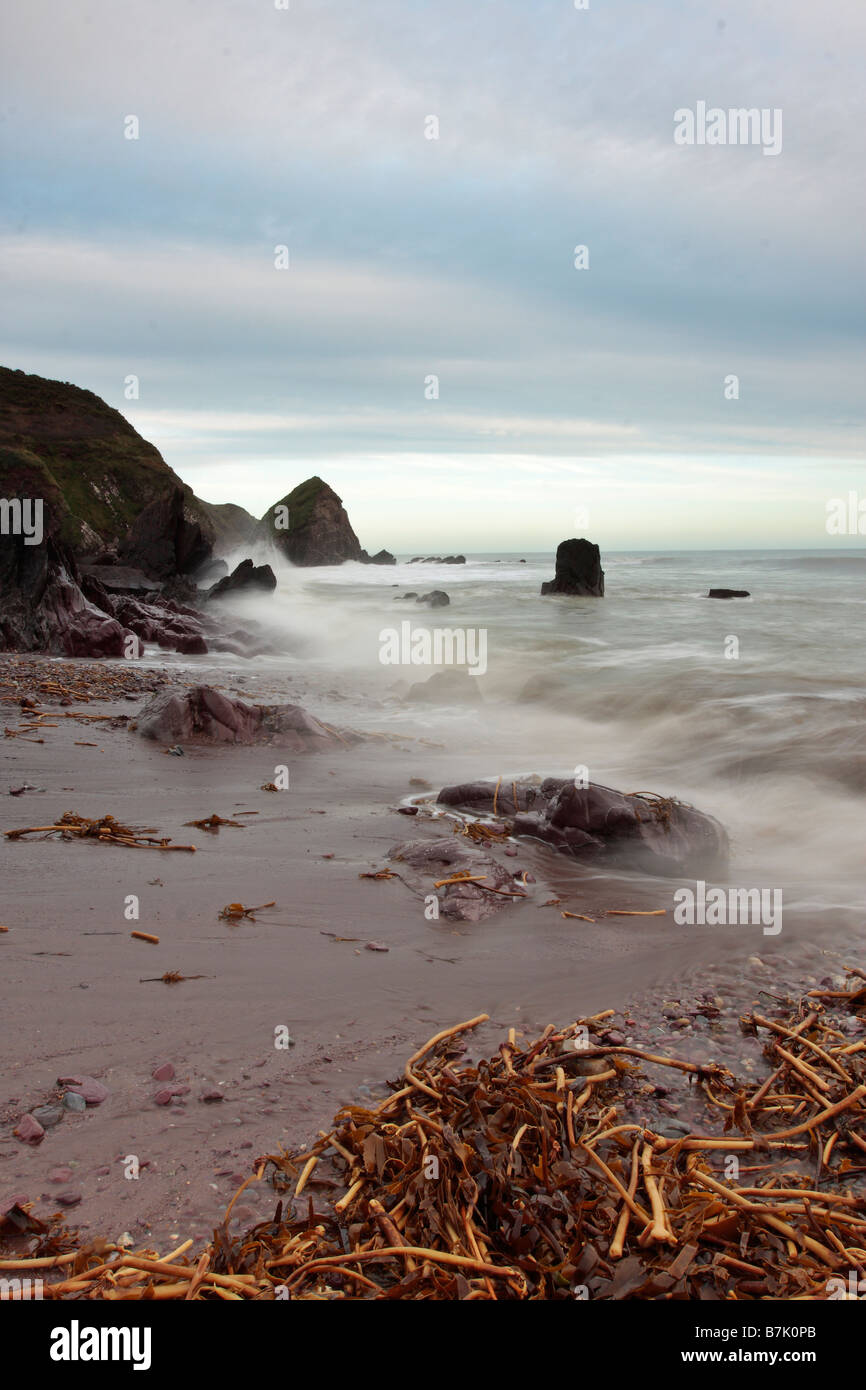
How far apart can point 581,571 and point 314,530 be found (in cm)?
3599

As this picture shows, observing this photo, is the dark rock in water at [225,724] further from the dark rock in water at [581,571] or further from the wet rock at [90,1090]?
the dark rock in water at [581,571]

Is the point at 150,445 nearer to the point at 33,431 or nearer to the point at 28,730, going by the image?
the point at 33,431

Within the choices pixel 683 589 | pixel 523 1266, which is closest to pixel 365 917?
pixel 523 1266

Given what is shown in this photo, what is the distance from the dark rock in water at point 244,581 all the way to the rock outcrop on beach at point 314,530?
1351 inches

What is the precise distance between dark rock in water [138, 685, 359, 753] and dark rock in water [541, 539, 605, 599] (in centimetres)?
2967

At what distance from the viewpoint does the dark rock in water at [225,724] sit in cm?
872

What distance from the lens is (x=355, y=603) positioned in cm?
3469

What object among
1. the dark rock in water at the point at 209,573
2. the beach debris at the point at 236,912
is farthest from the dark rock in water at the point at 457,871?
the dark rock in water at the point at 209,573

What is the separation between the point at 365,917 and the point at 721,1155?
7.45 ft

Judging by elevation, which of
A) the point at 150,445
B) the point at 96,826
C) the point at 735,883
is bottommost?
the point at 735,883

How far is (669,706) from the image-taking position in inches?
519

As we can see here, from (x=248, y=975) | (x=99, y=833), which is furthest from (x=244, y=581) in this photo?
(x=248, y=975)

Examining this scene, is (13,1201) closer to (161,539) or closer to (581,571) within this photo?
(161,539)

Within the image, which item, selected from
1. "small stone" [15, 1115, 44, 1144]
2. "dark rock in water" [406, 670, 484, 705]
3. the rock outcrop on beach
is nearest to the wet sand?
"small stone" [15, 1115, 44, 1144]
